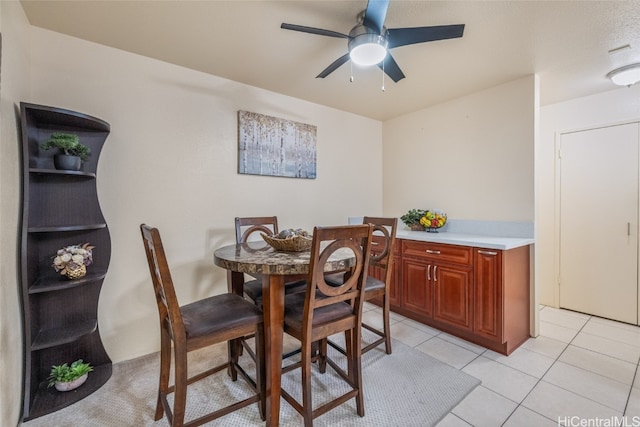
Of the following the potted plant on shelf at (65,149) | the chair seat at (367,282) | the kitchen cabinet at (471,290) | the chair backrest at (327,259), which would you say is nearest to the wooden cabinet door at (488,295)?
the kitchen cabinet at (471,290)

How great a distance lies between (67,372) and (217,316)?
3.92 ft

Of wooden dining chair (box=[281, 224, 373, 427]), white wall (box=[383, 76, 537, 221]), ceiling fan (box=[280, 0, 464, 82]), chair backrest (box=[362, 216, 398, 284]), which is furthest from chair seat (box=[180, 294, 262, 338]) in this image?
white wall (box=[383, 76, 537, 221])

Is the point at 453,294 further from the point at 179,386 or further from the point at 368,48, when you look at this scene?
the point at 179,386

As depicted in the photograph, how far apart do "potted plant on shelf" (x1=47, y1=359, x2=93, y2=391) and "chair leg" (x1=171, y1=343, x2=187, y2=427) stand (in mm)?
994

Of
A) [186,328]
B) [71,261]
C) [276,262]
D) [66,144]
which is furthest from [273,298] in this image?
[66,144]

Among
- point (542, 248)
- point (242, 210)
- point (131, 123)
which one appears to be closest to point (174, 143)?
point (131, 123)

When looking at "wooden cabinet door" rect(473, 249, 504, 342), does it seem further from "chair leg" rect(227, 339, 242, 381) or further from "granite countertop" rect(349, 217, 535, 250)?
"chair leg" rect(227, 339, 242, 381)

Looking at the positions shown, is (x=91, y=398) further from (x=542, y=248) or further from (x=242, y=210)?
(x=542, y=248)

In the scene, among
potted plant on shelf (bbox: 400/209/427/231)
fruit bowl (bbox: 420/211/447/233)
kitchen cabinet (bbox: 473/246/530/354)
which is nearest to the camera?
kitchen cabinet (bbox: 473/246/530/354)

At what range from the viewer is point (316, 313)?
1.56 metres

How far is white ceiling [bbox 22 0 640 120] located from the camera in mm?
1746

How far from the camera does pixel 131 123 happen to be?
2.24m

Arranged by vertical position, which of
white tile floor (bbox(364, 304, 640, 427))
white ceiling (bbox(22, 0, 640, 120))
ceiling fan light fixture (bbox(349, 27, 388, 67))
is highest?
white ceiling (bbox(22, 0, 640, 120))

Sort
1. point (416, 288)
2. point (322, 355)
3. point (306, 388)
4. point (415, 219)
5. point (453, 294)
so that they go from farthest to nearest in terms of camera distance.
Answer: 1. point (415, 219)
2. point (416, 288)
3. point (453, 294)
4. point (322, 355)
5. point (306, 388)
